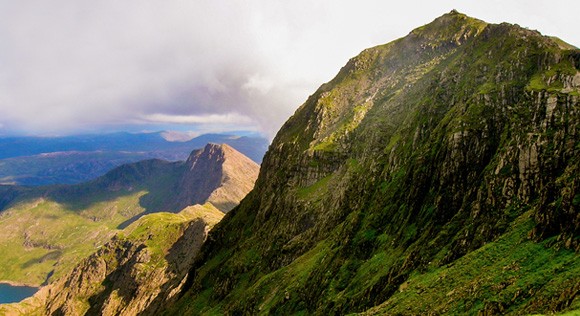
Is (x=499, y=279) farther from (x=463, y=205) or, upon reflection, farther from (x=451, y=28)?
(x=451, y=28)

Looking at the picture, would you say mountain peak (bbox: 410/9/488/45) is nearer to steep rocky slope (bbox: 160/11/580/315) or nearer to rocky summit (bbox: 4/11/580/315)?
rocky summit (bbox: 4/11/580/315)

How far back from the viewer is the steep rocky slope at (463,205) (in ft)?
167

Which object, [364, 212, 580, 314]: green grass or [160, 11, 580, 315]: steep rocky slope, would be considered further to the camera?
[160, 11, 580, 315]: steep rocky slope

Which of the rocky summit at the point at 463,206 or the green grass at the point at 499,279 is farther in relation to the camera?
the rocky summit at the point at 463,206

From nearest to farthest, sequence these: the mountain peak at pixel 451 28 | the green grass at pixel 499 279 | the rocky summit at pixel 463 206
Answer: the green grass at pixel 499 279 < the rocky summit at pixel 463 206 < the mountain peak at pixel 451 28

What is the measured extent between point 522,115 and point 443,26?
4794 inches

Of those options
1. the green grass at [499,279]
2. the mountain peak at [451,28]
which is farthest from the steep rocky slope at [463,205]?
the mountain peak at [451,28]

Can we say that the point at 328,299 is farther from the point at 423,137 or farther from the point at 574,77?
the point at 574,77

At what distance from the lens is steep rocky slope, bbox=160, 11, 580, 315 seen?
167ft

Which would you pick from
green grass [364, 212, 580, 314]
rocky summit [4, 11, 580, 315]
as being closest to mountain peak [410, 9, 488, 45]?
rocky summit [4, 11, 580, 315]

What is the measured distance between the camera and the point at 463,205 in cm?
7638

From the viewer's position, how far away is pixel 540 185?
64.2 m

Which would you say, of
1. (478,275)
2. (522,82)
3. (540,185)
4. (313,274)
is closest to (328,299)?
(313,274)

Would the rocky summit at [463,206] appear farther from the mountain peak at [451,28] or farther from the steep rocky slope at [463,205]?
the mountain peak at [451,28]
